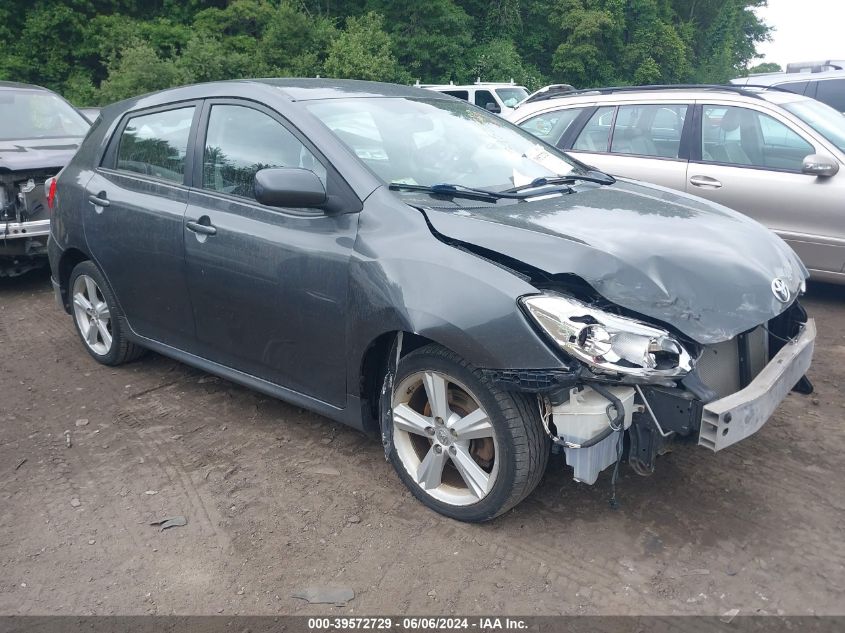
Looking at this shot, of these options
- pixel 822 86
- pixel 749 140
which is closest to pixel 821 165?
pixel 749 140

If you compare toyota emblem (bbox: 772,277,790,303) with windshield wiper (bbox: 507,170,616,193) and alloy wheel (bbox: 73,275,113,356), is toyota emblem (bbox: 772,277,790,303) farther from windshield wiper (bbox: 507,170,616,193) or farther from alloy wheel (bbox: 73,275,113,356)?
alloy wheel (bbox: 73,275,113,356)

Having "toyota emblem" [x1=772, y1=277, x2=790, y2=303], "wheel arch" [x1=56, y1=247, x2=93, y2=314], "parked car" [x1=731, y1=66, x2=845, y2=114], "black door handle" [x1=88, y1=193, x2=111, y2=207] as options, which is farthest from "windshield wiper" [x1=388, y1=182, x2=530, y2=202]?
"parked car" [x1=731, y1=66, x2=845, y2=114]

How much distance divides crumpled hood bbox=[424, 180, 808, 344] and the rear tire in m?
2.56

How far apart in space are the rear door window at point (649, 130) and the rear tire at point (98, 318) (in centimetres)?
441

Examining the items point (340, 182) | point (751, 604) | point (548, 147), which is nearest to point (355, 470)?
point (340, 182)

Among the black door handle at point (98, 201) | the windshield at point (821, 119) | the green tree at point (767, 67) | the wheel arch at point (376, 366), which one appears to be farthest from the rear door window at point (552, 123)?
the green tree at point (767, 67)

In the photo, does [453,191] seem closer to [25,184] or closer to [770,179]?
Result: [770,179]

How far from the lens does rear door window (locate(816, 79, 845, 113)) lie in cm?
1032

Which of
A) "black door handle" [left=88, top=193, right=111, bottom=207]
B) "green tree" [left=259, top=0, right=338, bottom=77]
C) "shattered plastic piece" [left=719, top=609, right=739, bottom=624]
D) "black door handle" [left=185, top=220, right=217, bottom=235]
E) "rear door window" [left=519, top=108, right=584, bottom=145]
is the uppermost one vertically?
"green tree" [left=259, top=0, right=338, bottom=77]

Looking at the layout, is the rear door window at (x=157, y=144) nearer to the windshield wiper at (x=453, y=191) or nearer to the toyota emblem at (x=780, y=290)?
the windshield wiper at (x=453, y=191)

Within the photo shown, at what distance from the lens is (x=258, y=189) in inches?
130

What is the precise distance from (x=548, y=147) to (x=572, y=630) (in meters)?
2.82

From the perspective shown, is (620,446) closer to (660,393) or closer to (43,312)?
(660,393)

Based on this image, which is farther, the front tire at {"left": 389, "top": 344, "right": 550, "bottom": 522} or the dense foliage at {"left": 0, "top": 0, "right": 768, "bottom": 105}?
the dense foliage at {"left": 0, "top": 0, "right": 768, "bottom": 105}
